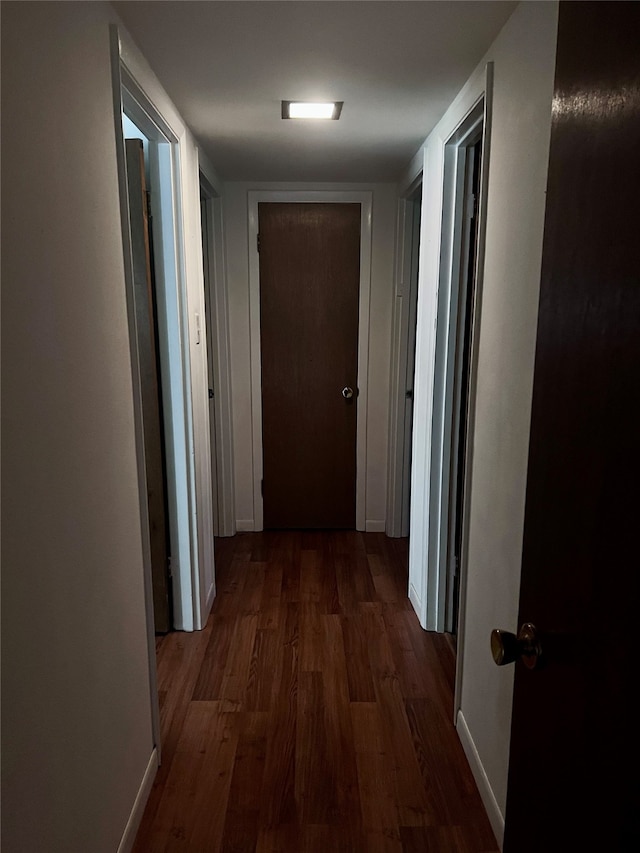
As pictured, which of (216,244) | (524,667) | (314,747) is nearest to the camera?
(524,667)

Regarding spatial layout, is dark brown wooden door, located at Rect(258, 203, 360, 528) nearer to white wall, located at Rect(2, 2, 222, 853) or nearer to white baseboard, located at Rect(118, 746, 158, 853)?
white wall, located at Rect(2, 2, 222, 853)

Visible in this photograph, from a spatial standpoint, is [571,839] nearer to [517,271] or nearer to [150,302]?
[517,271]

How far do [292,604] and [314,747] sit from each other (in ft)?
3.33

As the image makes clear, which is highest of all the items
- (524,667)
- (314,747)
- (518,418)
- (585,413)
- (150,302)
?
(150,302)

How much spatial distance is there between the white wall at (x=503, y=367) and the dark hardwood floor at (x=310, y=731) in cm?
20

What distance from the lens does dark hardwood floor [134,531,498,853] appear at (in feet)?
5.49

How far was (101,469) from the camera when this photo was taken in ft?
4.54

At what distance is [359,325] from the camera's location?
3738mm

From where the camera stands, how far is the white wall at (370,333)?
359 cm

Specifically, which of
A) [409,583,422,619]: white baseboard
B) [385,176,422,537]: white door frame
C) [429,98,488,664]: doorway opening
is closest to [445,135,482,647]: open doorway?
[429,98,488,664]: doorway opening

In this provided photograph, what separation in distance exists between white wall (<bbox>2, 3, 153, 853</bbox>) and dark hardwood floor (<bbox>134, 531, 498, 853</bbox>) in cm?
35

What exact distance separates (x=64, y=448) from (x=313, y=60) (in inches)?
54.2

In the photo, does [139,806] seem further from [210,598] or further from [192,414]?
[192,414]

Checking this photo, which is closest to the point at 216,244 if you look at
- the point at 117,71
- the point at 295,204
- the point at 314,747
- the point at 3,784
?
the point at 295,204
